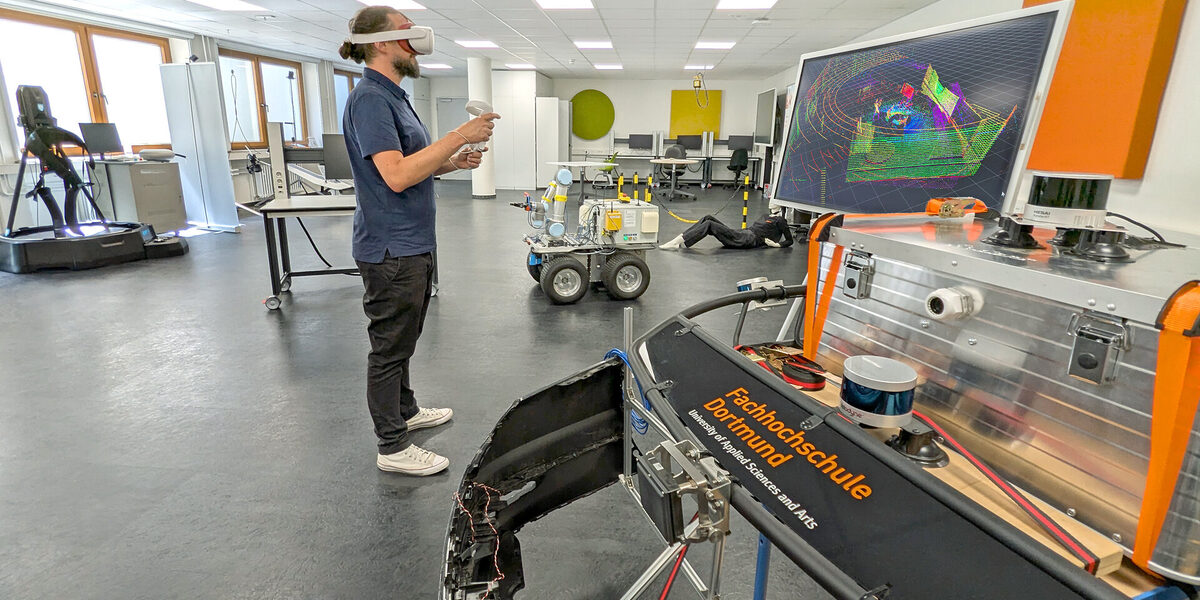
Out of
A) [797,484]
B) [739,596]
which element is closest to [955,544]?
[797,484]

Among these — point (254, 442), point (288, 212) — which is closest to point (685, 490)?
point (254, 442)

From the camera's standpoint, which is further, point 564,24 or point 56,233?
point 564,24

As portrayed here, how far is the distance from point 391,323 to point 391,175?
1.65 ft

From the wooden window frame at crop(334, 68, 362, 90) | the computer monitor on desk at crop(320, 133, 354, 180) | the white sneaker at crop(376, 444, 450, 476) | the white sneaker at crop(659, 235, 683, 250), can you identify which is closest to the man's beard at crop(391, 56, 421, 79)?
the white sneaker at crop(376, 444, 450, 476)

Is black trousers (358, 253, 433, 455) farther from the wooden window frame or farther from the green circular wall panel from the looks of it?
the green circular wall panel

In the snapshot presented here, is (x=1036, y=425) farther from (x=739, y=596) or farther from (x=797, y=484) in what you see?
(x=739, y=596)

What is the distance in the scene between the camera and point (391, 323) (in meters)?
1.96

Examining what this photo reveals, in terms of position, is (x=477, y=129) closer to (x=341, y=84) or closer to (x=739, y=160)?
(x=739, y=160)

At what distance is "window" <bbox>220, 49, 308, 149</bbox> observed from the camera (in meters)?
9.35

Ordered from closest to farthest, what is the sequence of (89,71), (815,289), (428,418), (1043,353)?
(1043,353) → (815,289) → (428,418) → (89,71)

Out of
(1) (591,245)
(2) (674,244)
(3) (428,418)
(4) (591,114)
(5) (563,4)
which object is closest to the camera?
(3) (428,418)

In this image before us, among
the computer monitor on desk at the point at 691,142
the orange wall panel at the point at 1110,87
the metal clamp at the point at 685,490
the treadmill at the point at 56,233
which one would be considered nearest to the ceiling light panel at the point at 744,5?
the orange wall panel at the point at 1110,87

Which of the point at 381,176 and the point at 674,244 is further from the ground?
the point at 381,176

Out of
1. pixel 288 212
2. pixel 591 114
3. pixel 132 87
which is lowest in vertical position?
pixel 288 212
